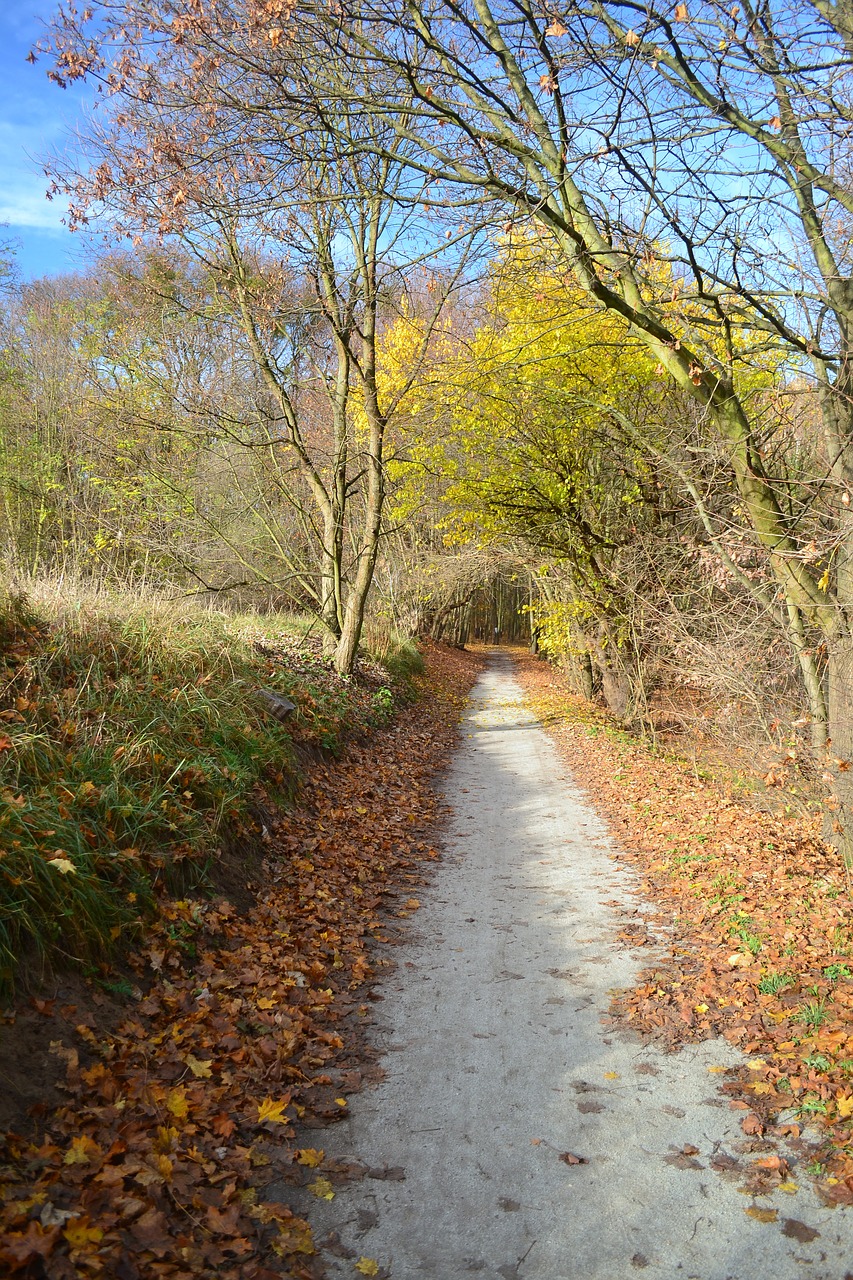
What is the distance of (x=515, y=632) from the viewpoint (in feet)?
167

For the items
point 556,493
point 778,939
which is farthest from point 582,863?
point 556,493

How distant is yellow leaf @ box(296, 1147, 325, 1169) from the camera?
11.4 ft

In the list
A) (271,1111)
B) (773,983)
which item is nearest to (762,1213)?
(773,983)

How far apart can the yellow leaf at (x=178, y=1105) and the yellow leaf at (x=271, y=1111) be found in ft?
1.17

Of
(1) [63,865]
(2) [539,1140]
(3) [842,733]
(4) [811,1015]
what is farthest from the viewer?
(3) [842,733]

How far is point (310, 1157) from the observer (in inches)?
138

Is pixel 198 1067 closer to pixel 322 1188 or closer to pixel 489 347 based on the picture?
pixel 322 1188

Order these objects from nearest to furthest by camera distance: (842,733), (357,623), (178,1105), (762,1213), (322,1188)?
(762,1213) → (322,1188) → (178,1105) → (842,733) → (357,623)

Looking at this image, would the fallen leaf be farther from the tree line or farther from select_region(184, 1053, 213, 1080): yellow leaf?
the tree line

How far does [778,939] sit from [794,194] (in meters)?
6.57

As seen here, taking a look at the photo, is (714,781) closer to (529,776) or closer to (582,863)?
(529,776)

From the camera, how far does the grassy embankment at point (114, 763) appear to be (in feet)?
13.5

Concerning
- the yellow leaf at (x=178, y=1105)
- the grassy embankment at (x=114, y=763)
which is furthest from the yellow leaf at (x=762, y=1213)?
the grassy embankment at (x=114, y=763)

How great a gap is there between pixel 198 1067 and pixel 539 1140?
5.39 feet
